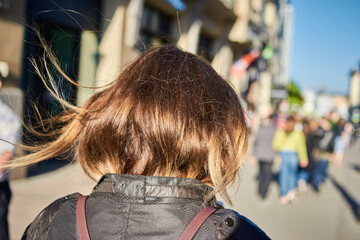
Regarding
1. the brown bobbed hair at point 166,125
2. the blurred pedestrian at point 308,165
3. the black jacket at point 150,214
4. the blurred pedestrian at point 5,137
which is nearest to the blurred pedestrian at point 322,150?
the blurred pedestrian at point 308,165

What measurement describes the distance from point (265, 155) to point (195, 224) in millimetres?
6200

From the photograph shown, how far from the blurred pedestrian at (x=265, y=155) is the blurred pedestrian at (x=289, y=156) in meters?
0.16

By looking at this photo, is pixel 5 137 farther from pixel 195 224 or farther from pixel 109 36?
pixel 109 36

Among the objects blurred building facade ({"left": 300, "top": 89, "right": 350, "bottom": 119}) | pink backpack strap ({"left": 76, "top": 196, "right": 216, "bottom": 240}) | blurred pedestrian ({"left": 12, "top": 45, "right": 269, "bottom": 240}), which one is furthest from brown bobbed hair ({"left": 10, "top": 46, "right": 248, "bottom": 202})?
blurred building facade ({"left": 300, "top": 89, "right": 350, "bottom": 119})

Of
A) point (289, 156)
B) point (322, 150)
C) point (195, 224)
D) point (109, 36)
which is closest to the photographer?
point (195, 224)

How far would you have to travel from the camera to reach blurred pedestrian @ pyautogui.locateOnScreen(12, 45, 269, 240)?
3.24 ft

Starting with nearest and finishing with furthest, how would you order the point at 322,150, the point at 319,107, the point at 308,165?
the point at 308,165, the point at 322,150, the point at 319,107

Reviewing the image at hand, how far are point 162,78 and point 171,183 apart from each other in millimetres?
361

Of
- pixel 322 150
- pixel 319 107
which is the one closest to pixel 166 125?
pixel 322 150

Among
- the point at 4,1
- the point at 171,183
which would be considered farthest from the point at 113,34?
the point at 171,183

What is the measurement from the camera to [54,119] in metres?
1.42

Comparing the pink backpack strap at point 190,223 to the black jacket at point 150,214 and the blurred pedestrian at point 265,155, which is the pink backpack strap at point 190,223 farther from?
the blurred pedestrian at point 265,155

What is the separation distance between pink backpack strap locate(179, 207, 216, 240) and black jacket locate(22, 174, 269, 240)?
0.01 metres

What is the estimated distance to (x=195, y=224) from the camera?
95 cm
